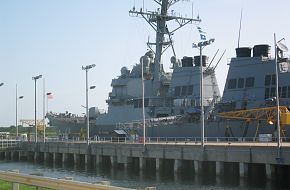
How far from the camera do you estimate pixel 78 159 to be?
49.5 meters

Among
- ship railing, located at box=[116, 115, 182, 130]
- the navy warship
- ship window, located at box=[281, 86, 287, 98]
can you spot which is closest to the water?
the navy warship

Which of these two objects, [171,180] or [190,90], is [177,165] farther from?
[190,90]

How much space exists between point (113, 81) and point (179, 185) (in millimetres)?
38298

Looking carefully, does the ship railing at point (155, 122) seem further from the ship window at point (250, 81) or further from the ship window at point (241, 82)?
the ship window at point (250, 81)

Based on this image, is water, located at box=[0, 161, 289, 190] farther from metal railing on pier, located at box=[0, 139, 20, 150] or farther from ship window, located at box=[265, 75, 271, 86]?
metal railing on pier, located at box=[0, 139, 20, 150]

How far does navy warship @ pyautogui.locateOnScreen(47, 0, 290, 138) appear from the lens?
4325 cm

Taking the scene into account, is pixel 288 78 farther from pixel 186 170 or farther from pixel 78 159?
pixel 78 159

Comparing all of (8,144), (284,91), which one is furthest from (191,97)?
(8,144)

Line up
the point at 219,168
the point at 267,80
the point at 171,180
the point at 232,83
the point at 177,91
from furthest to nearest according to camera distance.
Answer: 1. the point at 177,91
2. the point at 232,83
3. the point at 267,80
4. the point at 171,180
5. the point at 219,168

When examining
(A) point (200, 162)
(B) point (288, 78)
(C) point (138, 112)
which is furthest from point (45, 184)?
(C) point (138, 112)

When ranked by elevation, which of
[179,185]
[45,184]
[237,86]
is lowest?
[179,185]

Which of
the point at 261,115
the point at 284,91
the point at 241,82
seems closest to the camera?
the point at 261,115

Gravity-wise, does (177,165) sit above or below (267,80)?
below

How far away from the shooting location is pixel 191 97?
55.7 m
